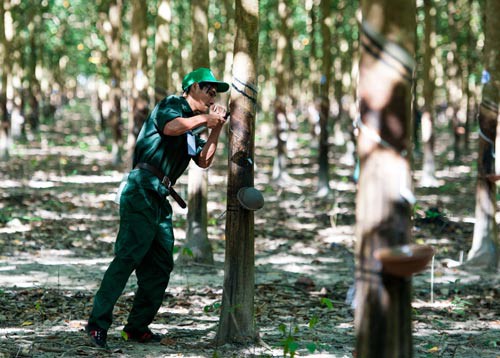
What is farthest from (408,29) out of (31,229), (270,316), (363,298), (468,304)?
(31,229)

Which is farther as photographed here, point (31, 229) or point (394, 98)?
point (31, 229)

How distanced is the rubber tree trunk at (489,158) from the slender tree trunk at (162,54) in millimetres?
4528

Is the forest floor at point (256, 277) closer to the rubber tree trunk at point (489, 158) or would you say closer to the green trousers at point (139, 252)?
A: the green trousers at point (139, 252)

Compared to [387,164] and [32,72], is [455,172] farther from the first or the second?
[387,164]

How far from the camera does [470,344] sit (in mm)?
6254

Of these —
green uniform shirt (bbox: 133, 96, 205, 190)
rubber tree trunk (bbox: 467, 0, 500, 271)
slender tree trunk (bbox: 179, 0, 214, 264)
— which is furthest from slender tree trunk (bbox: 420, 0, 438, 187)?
green uniform shirt (bbox: 133, 96, 205, 190)

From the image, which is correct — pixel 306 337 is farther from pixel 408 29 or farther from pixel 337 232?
pixel 337 232

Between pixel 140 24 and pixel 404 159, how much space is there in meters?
12.6

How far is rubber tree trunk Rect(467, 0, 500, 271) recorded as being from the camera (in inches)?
371

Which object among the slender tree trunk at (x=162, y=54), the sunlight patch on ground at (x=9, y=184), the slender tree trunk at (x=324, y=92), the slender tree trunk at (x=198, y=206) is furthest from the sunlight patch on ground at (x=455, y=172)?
the slender tree trunk at (x=198, y=206)

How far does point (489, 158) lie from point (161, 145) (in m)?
5.18

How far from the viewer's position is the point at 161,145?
18.6 feet

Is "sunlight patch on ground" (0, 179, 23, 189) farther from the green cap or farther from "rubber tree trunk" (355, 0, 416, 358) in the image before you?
"rubber tree trunk" (355, 0, 416, 358)

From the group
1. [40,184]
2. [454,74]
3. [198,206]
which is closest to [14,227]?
[198,206]
